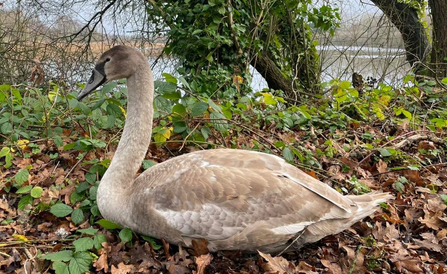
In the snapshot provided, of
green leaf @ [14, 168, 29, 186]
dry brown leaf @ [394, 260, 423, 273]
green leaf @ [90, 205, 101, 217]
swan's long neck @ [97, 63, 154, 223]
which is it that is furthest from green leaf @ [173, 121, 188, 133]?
dry brown leaf @ [394, 260, 423, 273]

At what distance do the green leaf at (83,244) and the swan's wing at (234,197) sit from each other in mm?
421

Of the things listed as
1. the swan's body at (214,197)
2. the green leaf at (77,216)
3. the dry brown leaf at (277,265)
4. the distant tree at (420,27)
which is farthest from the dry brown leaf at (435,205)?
the distant tree at (420,27)

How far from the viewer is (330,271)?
2701mm

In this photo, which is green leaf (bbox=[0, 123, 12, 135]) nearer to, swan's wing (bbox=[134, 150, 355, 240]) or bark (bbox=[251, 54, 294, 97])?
swan's wing (bbox=[134, 150, 355, 240])

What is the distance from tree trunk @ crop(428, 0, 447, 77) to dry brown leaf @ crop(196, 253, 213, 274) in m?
7.71

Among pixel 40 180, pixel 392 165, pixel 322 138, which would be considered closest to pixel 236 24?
pixel 322 138

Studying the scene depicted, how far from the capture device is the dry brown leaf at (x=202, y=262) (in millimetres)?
2565

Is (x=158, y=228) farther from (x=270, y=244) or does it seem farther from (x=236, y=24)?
(x=236, y=24)

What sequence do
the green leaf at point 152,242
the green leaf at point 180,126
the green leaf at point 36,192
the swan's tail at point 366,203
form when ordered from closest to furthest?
the green leaf at point 152,242 < the swan's tail at point 366,203 < the green leaf at point 36,192 < the green leaf at point 180,126

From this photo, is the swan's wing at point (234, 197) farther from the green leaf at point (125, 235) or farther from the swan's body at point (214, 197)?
the green leaf at point (125, 235)

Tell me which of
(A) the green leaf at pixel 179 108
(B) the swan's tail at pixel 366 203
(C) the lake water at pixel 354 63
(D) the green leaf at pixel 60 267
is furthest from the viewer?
(C) the lake water at pixel 354 63

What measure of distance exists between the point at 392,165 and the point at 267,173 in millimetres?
2140

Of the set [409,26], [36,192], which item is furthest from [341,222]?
[409,26]

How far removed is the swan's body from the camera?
8.61 feet
